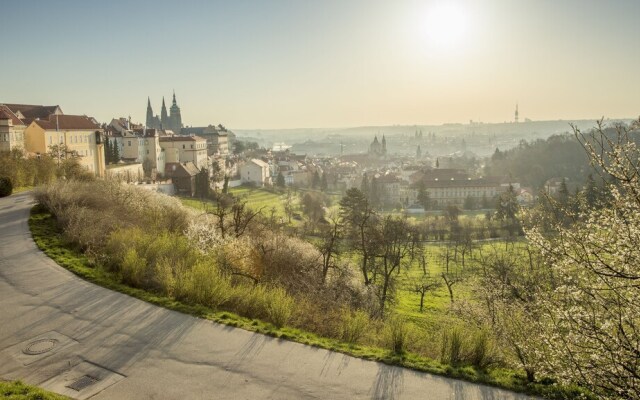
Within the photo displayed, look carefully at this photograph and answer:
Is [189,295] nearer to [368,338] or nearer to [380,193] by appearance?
[368,338]

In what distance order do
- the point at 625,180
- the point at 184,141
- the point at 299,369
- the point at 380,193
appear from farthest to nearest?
the point at 380,193, the point at 184,141, the point at 299,369, the point at 625,180

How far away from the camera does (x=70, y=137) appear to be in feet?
140

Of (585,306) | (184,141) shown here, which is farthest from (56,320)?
(184,141)

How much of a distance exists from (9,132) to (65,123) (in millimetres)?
6649

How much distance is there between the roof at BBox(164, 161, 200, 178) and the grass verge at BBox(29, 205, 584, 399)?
47524 millimetres

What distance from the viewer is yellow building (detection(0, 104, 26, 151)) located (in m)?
35.6

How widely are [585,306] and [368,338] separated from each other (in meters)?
5.10

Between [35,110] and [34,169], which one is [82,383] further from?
[35,110]

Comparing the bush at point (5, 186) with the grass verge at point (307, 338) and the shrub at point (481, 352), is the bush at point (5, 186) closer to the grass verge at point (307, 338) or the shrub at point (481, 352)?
the grass verge at point (307, 338)

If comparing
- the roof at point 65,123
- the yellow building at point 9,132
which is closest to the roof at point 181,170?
the roof at point 65,123

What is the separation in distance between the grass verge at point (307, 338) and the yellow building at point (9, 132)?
79.7 ft

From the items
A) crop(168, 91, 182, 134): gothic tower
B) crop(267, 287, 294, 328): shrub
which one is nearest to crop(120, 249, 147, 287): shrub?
crop(267, 287, 294, 328): shrub

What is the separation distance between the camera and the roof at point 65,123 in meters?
40.5

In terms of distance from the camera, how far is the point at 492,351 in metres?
9.98
